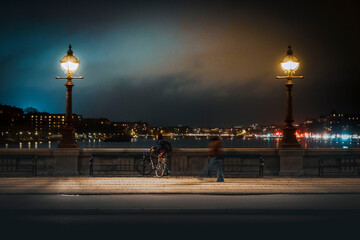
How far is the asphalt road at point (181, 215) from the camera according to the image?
933 cm

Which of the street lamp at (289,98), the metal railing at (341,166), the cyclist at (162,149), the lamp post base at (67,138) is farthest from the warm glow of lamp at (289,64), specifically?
the lamp post base at (67,138)

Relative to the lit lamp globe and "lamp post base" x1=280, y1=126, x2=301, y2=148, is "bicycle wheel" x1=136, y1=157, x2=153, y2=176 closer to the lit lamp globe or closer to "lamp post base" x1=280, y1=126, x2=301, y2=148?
the lit lamp globe

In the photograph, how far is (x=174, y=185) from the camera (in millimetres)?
16531

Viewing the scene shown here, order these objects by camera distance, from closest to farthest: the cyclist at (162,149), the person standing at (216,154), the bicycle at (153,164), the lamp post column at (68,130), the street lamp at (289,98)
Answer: the person standing at (216,154) < the cyclist at (162,149) < the bicycle at (153,164) < the lamp post column at (68,130) < the street lamp at (289,98)

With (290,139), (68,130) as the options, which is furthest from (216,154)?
(68,130)

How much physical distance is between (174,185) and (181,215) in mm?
5177

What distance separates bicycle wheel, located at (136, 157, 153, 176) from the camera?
1983cm

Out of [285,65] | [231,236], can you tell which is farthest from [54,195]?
[285,65]

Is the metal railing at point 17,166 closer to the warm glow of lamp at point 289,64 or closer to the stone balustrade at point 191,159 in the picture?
the stone balustrade at point 191,159

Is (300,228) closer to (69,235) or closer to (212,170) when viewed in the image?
(69,235)

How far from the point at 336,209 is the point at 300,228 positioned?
2.55 metres

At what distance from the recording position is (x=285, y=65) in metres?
19.7

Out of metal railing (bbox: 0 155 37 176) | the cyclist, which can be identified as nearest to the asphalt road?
the cyclist

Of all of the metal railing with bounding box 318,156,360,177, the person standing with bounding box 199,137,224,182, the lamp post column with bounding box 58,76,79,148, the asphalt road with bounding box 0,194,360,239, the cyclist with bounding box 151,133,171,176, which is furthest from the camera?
the metal railing with bounding box 318,156,360,177
